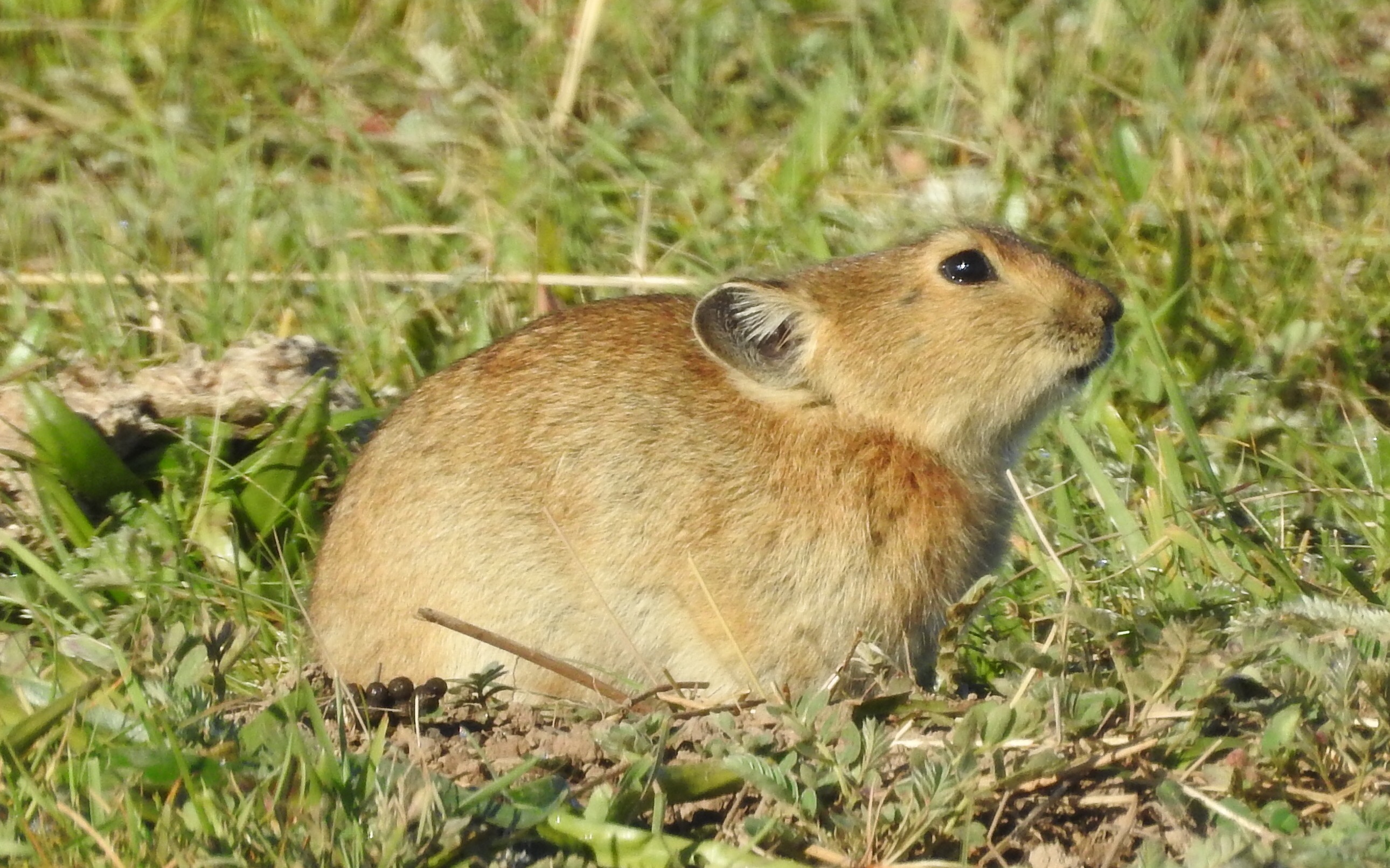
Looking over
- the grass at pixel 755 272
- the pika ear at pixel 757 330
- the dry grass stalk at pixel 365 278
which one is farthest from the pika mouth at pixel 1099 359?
the dry grass stalk at pixel 365 278

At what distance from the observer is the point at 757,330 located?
15.6ft

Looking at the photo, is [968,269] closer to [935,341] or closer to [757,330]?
[935,341]

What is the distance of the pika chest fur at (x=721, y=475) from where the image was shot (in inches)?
175

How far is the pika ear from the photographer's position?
4723 mm

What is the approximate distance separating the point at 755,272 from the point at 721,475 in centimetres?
118

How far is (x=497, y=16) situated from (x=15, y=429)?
13.4 feet

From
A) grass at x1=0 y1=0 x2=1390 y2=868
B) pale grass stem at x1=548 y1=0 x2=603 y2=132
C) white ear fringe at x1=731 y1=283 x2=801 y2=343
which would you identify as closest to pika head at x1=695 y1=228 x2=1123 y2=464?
white ear fringe at x1=731 y1=283 x2=801 y2=343

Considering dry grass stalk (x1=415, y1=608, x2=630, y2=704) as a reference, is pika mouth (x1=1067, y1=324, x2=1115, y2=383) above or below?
above

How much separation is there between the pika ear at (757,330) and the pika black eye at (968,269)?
42 centimetres

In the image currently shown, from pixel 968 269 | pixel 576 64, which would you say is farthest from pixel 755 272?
pixel 576 64

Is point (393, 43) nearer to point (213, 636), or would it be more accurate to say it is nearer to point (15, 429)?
point (15, 429)

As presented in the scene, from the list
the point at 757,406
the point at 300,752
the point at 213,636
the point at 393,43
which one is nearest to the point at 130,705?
the point at 213,636

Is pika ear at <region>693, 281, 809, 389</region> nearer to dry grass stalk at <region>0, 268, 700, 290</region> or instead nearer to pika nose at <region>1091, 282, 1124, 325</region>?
pika nose at <region>1091, 282, 1124, 325</region>

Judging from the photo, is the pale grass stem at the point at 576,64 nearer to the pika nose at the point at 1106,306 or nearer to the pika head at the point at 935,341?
the pika head at the point at 935,341
